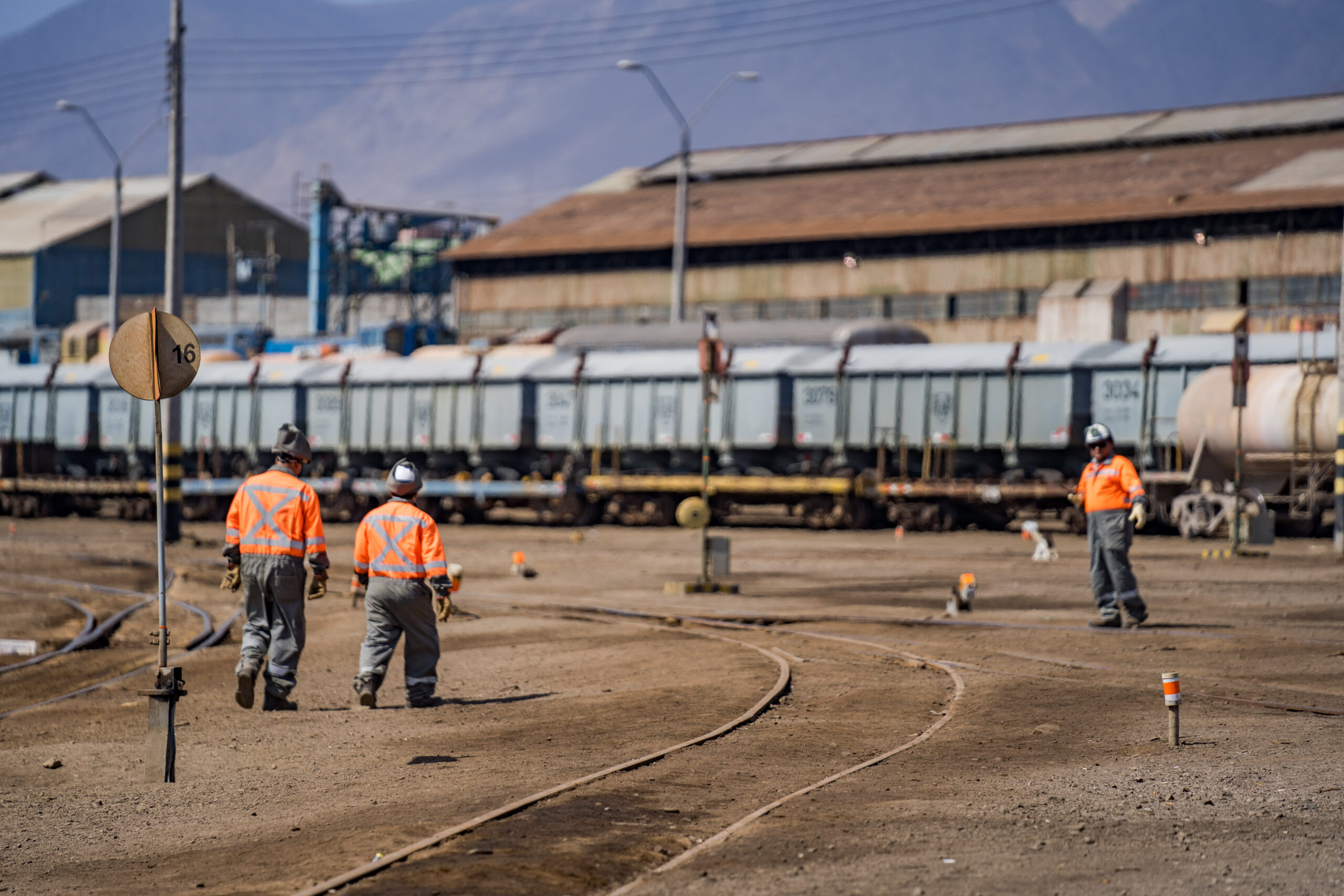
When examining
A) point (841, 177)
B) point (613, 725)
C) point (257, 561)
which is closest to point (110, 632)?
point (257, 561)

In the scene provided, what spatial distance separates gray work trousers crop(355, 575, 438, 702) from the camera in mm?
10703

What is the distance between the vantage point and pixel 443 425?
1473 inches

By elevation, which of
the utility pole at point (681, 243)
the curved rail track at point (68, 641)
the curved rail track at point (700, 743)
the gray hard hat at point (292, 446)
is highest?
the utility pole at point (681, 243)

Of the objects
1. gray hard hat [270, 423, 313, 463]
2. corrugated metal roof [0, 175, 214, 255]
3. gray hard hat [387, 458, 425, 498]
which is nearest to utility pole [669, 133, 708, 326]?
gray hard hat [387, 458, 425, 498]

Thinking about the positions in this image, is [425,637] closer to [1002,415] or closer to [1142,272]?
[1002,415]

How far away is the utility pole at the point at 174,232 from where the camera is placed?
2647 cm

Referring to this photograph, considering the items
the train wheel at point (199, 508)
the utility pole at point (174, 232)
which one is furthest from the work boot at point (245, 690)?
the train wheel at point (199, 508)

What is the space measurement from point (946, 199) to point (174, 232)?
105ft

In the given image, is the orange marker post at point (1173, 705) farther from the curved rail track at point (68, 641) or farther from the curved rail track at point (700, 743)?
the curved rail track at point (68, 641)

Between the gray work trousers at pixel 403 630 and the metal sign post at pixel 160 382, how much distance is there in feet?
5.97

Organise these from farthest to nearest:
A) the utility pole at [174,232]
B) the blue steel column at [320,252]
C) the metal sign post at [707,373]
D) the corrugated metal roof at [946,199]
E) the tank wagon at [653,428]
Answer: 1. the blue steel column at [320,252]
2. the corrugated metal roof at [946,199]
3. the tank wagon at [653,428]
4. the utility pole at [174,232]
5. the metal sign post at [707,373]

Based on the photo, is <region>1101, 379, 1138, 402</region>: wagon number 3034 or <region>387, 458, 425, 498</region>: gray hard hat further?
<region>1101, 379, 1138, 402</region>: wagon number 3034

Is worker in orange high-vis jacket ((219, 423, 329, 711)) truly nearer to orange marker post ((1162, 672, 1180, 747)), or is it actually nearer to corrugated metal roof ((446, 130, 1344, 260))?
orange marker post ((1162, 672, 1180, 747))

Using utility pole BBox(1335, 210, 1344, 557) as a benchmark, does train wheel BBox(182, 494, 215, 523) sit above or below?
below
